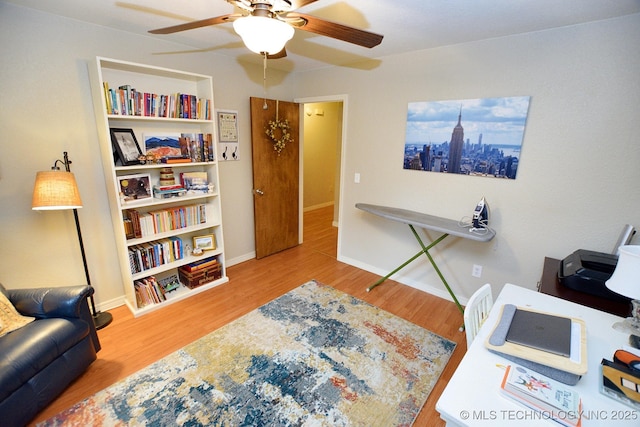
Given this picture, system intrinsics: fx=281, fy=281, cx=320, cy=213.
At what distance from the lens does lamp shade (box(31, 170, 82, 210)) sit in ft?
6.26

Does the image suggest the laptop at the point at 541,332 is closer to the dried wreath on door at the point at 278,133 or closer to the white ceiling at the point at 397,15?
the white ceiling at the point at 397,15

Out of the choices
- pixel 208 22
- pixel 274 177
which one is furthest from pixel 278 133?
pixel 208 22

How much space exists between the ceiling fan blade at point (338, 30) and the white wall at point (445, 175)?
1.40 meters

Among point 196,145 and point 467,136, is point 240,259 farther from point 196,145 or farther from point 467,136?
point 467,136

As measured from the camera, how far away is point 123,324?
241 cm

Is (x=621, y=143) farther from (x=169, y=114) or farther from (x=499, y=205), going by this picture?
(x=169, y=114)

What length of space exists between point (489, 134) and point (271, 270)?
267 cm

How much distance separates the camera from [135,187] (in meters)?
2.47

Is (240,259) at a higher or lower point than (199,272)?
lower

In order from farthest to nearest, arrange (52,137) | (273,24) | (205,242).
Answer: (205,242) → (52,137) → (273,24)

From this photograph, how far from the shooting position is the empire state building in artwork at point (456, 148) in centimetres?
249

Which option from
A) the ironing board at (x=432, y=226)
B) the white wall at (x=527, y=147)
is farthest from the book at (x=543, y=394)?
the white wall at (x=527, y=147)

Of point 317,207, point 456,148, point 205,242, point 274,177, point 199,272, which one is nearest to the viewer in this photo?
point 456,148

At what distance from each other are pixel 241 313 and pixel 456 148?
246 centimetres
